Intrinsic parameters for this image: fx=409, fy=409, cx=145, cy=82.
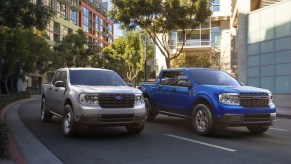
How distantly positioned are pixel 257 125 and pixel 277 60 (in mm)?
17429

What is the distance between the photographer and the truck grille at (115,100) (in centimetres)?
1022

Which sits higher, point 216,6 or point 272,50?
point 216,6

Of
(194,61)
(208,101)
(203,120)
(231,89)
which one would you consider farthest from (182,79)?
(194,61)

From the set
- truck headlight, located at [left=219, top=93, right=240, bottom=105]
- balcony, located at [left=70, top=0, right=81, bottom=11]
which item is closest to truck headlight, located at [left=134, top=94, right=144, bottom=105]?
truck headlight, located at [left=219, top=93, right=240, bottom=105]

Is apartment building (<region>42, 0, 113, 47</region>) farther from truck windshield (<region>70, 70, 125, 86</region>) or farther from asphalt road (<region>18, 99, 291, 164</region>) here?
asphalt road (<region>18, 99, 291, 164</region>)

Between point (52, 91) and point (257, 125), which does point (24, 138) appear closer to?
point (52, 91)

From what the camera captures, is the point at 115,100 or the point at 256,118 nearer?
the point at 115,100

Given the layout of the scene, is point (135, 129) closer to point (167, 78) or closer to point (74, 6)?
point (167, 78)

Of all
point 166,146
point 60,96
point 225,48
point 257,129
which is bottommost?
point 166,146

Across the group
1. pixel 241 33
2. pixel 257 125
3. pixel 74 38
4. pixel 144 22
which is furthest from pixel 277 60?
pixel 74 38

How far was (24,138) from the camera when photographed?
1046cm

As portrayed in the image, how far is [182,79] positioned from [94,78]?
8.82 ft

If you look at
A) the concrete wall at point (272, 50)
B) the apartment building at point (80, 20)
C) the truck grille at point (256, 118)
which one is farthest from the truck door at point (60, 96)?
the apartment building at point (80, 20)

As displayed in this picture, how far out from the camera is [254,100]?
1080cm
